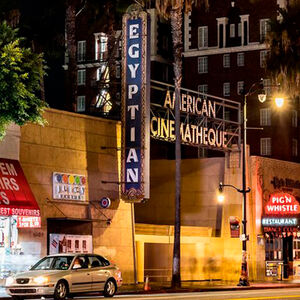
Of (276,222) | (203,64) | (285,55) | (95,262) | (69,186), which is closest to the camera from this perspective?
(95,262)

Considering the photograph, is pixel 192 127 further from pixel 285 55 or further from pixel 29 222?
pixel 285 55

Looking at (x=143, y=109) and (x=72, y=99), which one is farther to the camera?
(x=72, y=99)

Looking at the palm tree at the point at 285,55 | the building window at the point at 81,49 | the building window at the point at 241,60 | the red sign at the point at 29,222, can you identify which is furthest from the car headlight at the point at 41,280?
the building window at the point at 81,49

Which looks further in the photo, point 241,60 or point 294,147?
point 241,60

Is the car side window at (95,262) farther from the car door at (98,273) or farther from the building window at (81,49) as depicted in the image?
the building window at (81,49)

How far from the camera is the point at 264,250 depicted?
56.8 metres

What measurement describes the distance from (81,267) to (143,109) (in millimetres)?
12535

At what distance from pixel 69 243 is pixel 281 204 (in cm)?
1735

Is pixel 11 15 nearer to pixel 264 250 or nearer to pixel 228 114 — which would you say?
pixel 264 250

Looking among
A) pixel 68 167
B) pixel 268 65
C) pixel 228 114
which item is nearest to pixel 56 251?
pixel 68 167

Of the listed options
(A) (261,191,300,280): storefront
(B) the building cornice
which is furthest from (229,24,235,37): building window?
(A) (261,191,300,280): storefront

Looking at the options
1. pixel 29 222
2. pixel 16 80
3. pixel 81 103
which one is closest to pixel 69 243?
pixel 29 222

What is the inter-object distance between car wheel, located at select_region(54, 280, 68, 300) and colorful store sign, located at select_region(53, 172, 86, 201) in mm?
10166

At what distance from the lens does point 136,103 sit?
4450 centimetres
